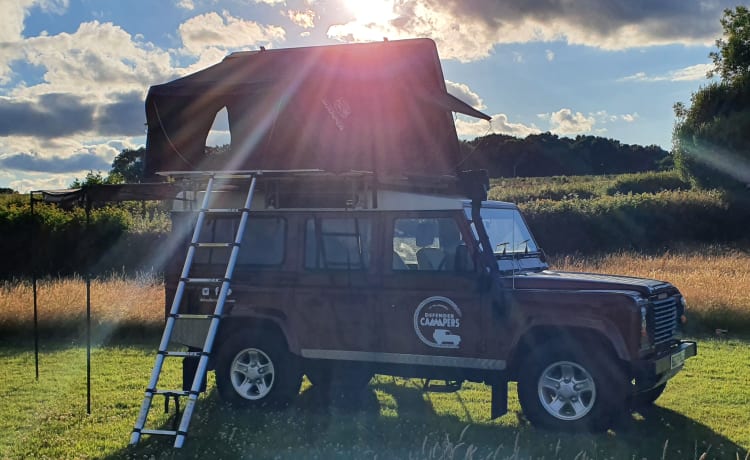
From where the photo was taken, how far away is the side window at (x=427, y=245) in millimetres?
7176

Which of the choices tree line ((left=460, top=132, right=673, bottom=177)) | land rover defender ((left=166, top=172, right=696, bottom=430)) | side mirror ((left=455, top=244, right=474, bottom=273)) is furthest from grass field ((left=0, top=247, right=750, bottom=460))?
tree line ((left=460, top=132, right=673, bottom=177))

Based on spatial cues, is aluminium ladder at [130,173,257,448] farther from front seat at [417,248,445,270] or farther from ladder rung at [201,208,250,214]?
front seat at [417,248,445,270]

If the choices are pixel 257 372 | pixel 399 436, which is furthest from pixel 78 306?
pixel 399 436

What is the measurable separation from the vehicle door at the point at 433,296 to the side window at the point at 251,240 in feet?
4.06

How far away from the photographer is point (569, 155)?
2084 inches

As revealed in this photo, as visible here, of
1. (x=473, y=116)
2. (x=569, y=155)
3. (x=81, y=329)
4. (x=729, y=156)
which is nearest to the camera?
(x=473, y=116)

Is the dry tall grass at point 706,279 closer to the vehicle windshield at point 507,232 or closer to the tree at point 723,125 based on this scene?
the vehicle windshield at point 507,232

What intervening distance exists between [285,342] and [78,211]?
2362 cm

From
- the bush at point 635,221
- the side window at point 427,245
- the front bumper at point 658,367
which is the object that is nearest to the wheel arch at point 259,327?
the side window at point 427,245

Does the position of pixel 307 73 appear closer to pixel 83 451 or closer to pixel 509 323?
pixel 509 323

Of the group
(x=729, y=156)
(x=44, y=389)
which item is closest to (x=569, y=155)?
(x=729, y=156)

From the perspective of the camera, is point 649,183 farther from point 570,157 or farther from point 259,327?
point 259,327

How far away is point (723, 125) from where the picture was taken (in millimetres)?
35281

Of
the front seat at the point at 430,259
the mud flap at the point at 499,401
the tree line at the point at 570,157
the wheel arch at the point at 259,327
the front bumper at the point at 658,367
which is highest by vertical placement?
the tree line at the point at 570,157
